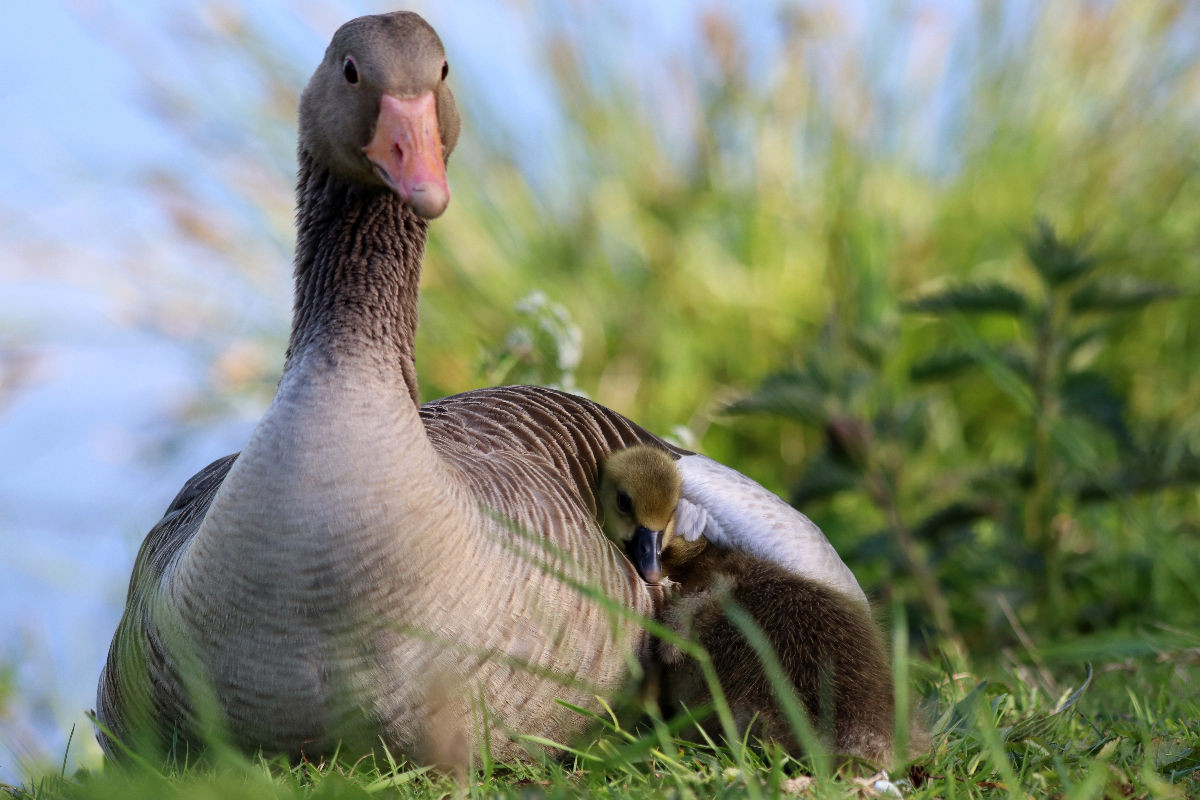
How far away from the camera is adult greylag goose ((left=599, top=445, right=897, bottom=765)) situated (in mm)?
3188

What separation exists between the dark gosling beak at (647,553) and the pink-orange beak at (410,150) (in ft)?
3.71

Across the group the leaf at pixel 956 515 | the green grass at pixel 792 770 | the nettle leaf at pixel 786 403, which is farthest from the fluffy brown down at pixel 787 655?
the leaf at pixel 956 515

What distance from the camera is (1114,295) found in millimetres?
4867

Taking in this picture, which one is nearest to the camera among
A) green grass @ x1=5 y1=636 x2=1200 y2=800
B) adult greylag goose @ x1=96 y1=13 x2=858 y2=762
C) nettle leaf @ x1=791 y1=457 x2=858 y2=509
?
green grass @ x1=5 y1=636 x2=1200 y2=800

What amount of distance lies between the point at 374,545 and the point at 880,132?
6864 millimetres

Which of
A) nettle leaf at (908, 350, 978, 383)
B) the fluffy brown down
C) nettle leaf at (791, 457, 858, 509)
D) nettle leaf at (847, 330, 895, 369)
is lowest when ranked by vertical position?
the fluffy brown down

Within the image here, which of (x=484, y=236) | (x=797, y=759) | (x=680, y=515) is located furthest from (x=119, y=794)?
(x=484, y=236)

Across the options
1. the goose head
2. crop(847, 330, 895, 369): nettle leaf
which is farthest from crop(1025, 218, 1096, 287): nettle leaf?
the goose head

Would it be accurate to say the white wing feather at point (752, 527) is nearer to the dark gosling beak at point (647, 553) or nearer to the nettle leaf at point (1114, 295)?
the dark gosling beak at point (647, 553)

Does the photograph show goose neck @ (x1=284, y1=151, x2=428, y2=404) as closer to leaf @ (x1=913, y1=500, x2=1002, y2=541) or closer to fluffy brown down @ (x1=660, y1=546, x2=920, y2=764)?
fluffy brown down @ (x1=660, y1=546, x2=920, y2=764)

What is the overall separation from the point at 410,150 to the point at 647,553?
4.24 ft

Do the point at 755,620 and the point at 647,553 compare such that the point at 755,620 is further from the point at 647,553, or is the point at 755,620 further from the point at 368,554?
the point at 368,554

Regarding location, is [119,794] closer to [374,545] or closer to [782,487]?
[374,545]

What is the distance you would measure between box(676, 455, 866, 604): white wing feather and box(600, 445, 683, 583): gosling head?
123 millimetres
